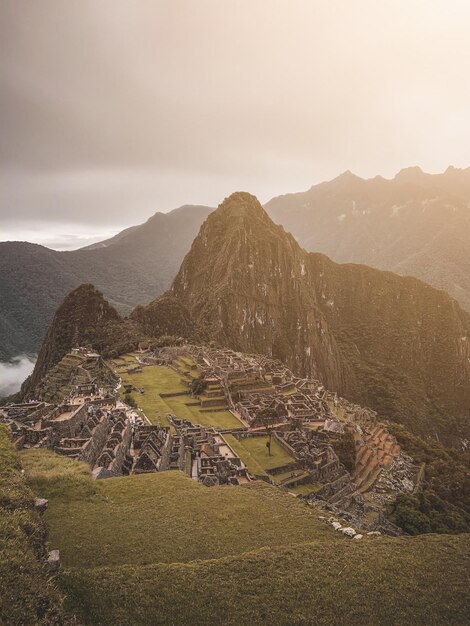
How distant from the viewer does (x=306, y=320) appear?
15125cm

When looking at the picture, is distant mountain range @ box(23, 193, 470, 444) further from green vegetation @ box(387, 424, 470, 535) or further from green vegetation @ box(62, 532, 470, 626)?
green vegetation @ box(62, 532, 470, 626)

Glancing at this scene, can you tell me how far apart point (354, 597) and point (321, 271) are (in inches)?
7404

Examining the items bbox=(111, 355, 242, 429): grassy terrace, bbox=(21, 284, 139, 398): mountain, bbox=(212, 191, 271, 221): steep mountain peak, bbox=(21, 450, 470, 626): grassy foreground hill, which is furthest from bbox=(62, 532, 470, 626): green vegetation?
bbox=(212, 191, 271, 221): steep mountain peak

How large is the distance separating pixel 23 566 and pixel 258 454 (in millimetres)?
24796

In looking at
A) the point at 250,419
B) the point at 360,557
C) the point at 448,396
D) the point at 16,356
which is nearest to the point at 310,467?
the point at 250,419

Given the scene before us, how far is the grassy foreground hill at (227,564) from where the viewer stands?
968 centimetres

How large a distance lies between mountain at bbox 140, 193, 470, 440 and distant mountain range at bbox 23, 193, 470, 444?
17.0 inches

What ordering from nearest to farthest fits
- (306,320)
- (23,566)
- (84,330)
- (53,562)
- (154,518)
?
(23,566)
(53,562)
(154,518)
(84,330)
(306,320)

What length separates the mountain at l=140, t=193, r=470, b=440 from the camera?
126000mm

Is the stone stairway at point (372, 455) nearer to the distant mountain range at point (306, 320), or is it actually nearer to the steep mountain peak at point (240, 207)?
the distant mountain range at point (306, 320)

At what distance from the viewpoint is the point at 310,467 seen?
99.5ft

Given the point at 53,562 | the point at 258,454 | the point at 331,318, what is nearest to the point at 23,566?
the point at 53,562

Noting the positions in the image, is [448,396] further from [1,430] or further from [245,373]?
[1,430]

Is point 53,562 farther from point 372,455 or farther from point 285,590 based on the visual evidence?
point 372,455
